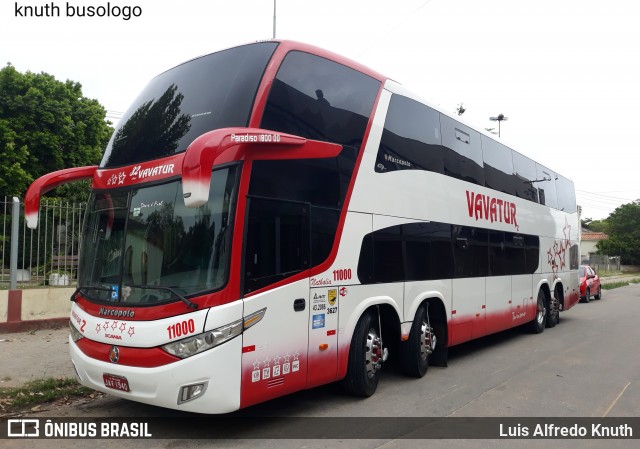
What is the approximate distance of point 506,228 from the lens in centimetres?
1099

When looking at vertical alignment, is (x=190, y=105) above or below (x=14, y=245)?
above

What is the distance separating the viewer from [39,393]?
21.0ft

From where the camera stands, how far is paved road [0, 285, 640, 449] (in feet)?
17.4

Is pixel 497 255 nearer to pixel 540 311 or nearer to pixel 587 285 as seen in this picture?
pixel 540 311

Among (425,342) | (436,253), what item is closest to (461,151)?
(436,253)

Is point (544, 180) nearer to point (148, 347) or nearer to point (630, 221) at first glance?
point (148, 347)

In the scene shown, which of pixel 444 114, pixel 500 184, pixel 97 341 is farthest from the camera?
pixel 500 184

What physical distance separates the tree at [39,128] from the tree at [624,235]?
57.6 meters

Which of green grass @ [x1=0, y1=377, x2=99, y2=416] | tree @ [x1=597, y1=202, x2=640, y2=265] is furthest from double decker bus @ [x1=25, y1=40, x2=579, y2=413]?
tree @ [x1=597, y1=202, x2=640, y2=265]

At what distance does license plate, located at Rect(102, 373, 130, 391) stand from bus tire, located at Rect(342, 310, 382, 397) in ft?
8.73

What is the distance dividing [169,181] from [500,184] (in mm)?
7801

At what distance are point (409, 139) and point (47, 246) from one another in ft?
25.1

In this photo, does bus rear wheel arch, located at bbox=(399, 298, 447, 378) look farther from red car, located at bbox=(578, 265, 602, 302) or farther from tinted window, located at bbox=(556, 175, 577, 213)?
red car, located at bbox=(578, 265, 602, 302)

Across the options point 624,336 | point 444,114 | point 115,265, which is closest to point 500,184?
point 444,114
